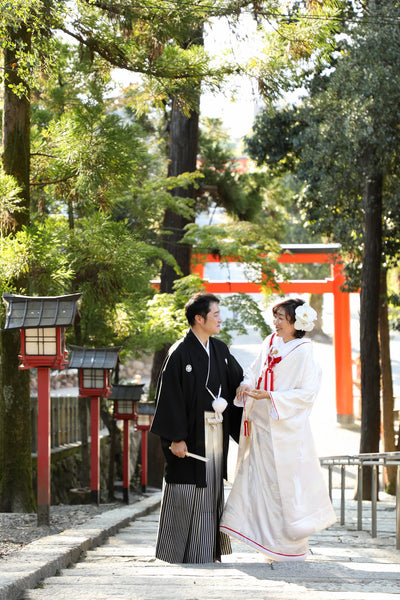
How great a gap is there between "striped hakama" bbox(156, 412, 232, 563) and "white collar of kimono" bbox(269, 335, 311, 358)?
56cm

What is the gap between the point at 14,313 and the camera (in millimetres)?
5984

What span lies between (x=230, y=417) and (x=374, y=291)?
7.43 meters

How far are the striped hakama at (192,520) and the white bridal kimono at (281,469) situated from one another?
0.13 metres

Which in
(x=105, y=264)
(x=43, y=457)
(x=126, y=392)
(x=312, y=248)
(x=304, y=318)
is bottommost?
(x=43, y=457)

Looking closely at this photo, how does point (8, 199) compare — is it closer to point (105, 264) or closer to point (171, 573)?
point (105, 264)

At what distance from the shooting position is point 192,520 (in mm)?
4598

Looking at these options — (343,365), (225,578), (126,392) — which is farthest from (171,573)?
(343,365)

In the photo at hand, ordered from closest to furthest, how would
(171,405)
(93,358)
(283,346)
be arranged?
(171,405) < (283,346) < (93,358)

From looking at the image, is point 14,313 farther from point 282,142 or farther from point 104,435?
point 282,142

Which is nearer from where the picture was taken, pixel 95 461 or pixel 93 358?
pixel 95 461

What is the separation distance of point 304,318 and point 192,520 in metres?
1.35

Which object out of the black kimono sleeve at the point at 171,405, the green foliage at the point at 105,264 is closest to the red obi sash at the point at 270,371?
the black kimono sleeve at the point at 171,405

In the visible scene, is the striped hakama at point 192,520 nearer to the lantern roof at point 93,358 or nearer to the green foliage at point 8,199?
the green foliage at point 8,199

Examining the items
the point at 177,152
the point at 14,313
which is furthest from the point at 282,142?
the point at 14,313
